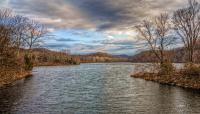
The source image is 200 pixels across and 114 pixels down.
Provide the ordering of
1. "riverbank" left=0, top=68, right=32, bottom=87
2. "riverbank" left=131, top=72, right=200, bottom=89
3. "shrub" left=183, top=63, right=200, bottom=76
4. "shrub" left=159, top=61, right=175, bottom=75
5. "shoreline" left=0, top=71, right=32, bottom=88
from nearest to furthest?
"riverbank" left=131, top=72, right=200, bottom=89, "shrub" left=183, top=63, right=200, bottom=76, "shoreline" left=0, top=71, right=32, bottom=88, "riverbank" left=0, top=68, right=32, bottom=87, "shrub" left=159, top=61, right=175, bottom=75

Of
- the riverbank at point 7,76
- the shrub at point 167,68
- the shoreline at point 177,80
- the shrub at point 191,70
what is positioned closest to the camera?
the shoreline at point 177,80

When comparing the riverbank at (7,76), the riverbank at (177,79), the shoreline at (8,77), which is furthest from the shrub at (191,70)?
the riverbank at (7,76)

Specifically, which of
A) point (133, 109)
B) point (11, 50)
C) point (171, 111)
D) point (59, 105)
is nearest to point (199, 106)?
point (171, 111)

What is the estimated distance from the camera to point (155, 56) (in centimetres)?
6675

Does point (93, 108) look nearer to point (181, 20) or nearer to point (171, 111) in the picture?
point (171, 111)

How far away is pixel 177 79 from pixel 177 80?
66 cm

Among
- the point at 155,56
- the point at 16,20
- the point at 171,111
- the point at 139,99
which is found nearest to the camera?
the point at 171,111

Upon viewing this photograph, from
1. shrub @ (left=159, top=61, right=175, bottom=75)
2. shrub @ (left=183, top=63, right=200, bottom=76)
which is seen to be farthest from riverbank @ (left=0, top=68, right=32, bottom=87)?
shrub @ (left=183, top=63, right=200, bottom=76)

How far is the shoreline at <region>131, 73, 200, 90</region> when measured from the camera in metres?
44.4

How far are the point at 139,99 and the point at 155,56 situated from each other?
35.1 metres

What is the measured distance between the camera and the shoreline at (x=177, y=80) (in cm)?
4441

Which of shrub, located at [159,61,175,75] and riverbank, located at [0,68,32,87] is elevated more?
shrub, located at [159,61,175,75]

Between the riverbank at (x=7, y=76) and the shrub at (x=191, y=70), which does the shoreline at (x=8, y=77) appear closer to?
the riverbank at (x=7, y=76)

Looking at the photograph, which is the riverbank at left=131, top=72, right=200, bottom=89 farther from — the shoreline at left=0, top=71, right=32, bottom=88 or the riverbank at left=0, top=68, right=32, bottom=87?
the riverbank at left=0, top=68, right=32, bottom=87
